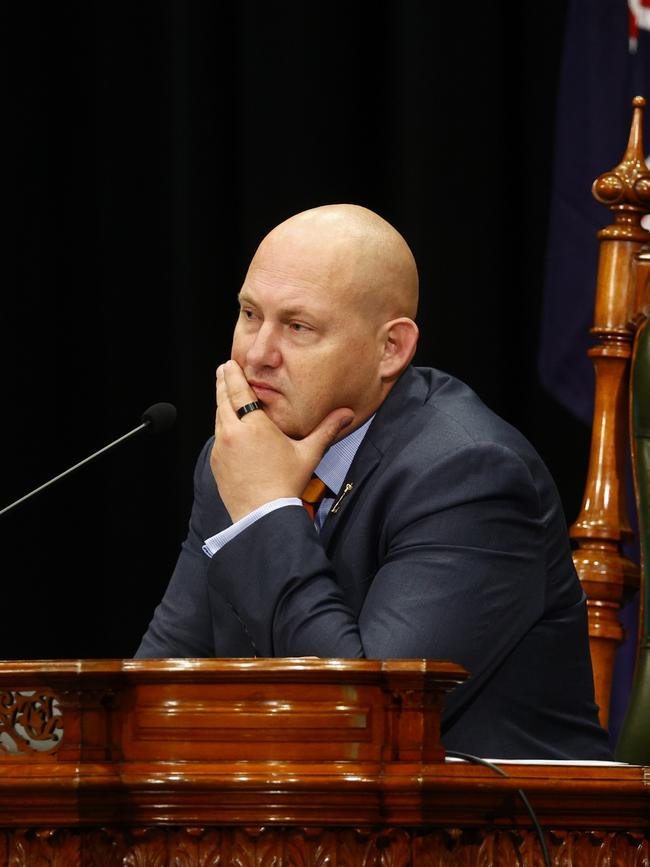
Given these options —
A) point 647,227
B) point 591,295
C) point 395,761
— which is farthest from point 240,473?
point 591,295

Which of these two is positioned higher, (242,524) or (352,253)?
(352,253)

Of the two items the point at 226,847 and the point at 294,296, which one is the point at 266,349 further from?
the point at 226,847

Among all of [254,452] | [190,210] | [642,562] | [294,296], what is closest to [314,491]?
[254,452]

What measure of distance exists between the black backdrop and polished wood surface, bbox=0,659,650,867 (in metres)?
1.98

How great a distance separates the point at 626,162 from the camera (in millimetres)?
2666

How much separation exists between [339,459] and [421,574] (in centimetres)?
34

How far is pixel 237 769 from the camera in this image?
125cm

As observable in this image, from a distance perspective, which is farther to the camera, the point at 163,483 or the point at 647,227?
the point at 163,483

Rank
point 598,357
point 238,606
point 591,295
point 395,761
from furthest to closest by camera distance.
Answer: point 591,295 < point 598,357 < point 238,606 < point 395,761

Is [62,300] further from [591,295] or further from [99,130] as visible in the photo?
[591,295]

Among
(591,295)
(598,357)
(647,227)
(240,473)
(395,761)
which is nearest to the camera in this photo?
(395,761)

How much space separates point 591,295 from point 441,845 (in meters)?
2.11

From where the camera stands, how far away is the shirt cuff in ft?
6.20

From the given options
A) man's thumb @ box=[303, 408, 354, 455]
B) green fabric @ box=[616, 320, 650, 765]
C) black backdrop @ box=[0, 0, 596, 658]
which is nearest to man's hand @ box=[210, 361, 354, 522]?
man's thumb @ box=[303, 408, 354, 455]
